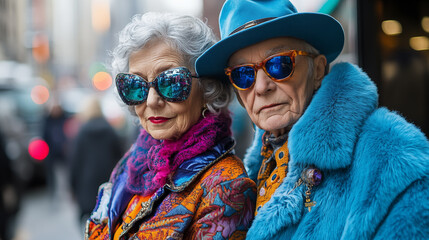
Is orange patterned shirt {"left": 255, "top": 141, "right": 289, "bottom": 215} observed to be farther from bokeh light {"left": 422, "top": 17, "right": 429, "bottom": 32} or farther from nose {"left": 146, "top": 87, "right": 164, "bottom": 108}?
bokeh light {"left": 422, "top": 17, "right": 429, "bottom": 32}

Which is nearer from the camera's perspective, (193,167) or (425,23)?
(193,167)

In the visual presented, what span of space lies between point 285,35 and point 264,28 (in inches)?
4.4

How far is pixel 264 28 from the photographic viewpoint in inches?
65.1

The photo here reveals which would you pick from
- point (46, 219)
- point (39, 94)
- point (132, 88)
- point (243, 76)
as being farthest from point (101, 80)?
point (243, 76)

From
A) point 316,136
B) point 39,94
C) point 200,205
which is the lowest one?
point 39,94

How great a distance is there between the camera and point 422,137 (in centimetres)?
145

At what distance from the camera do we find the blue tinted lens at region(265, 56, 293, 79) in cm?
170

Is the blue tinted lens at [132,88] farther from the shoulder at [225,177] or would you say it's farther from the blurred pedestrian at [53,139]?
the blurred pedestrian at [53,139]

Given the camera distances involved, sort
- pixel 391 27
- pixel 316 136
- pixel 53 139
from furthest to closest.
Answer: pixel 53 139, pixel 391 27, pixel 316 136

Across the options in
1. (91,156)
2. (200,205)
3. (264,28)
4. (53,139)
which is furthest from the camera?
(53,139)

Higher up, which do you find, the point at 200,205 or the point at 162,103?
the point at 162,103

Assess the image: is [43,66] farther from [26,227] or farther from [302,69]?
[302,69]

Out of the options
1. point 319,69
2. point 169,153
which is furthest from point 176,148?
point 319,69

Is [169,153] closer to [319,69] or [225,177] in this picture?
[225,177]
